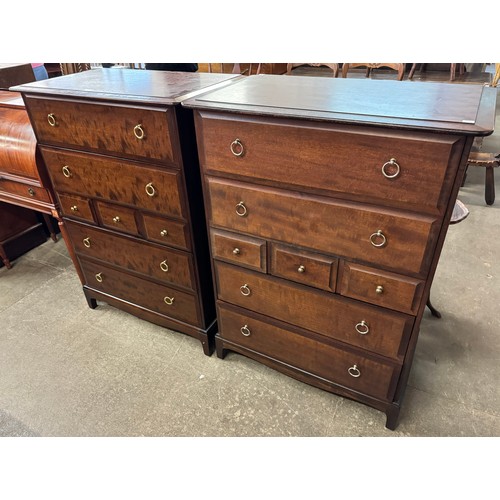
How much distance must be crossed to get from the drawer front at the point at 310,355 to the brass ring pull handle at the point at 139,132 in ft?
2.52

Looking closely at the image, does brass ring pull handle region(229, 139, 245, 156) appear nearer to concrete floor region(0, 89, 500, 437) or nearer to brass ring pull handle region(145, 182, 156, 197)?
brass ring pull handle region(145, 182, 156, 197)

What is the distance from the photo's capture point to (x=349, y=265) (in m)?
1.24

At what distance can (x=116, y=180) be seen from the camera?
5.16ft

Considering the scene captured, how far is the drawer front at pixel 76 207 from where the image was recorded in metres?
1.77

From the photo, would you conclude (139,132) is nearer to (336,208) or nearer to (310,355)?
(336,208)

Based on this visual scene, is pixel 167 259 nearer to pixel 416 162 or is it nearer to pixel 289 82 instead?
pixel 289 82

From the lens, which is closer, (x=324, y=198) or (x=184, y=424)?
(x=324, y=198)

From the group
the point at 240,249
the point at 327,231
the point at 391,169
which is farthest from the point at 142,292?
the point at 391,169

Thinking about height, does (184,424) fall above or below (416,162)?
below

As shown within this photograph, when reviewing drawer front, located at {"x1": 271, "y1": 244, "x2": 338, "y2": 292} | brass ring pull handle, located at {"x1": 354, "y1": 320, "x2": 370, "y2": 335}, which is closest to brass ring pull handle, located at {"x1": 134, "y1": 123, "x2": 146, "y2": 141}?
drawer front, located at {"x1": 271, "y1": 244, "x2": 338, "y2": 292}

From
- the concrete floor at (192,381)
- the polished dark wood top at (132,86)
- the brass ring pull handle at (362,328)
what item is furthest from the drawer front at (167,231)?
the brass ring pull handle at (362,328)

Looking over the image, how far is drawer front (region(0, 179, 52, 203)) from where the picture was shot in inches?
75.4

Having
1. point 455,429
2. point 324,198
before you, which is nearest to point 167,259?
point 324,198

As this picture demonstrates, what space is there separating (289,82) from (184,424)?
1.41 meters
